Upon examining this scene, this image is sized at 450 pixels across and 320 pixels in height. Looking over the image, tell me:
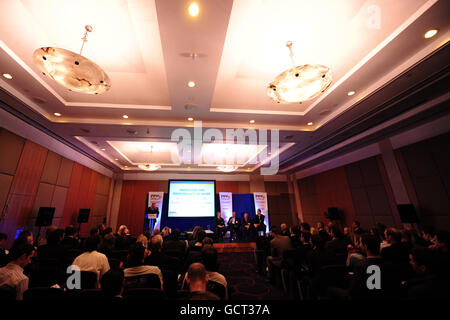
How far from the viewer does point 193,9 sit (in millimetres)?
2143

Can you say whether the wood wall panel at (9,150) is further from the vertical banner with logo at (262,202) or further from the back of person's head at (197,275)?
the vertical banner with logo at (262,202)

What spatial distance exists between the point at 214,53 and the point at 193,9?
69cm

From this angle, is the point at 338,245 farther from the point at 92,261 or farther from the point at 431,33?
the point at 92,261

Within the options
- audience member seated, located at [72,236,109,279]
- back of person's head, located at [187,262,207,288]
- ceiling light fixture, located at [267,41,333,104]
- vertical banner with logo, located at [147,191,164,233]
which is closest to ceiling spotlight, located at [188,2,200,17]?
ceiling light fixture, located at [267,41,333,104]

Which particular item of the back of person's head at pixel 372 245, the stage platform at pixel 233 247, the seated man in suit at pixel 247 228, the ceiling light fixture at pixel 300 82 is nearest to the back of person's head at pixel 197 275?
the back of person's head at pixel 372 245

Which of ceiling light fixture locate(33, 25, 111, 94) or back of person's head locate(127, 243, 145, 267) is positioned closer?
back of person's head locate(127, 243, 145, 267)

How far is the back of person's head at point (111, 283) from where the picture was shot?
1465 millimetres

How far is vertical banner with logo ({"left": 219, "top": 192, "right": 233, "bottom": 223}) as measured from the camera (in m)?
10.5

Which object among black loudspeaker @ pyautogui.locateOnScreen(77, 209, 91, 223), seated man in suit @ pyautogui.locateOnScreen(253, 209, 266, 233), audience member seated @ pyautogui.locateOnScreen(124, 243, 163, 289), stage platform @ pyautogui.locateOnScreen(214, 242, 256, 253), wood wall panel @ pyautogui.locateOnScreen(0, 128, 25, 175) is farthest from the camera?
seated man in suit @ pyautogui.locateOnScreen(253, 209, 266, 233)

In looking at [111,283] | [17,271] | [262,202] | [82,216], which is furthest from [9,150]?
[262,202]

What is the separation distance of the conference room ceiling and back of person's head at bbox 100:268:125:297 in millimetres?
2862

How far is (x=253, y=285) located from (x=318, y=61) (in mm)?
4856

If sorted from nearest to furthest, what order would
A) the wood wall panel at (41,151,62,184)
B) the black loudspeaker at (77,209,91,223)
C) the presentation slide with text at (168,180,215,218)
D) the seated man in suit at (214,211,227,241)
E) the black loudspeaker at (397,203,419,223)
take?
the black loudspeaker at (397,203,419,223) → the wood wall panel at (41,151,62,184) → the black loudspeaker at (77,209,91,223) → the seated man in suit at (214,211,227,241) → the presentation slide with text at (168,180,215,218)

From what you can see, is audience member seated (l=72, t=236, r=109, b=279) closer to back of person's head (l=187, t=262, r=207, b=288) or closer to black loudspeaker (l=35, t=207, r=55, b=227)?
back of person's head (l=187, t=262, r=207, b=288)
